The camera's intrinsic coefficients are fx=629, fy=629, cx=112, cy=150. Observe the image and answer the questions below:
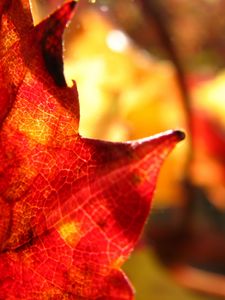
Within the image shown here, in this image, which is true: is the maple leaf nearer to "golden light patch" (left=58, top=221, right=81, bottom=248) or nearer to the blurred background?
"golden light patch" (left=58, top=221, right=81, bottom=248)

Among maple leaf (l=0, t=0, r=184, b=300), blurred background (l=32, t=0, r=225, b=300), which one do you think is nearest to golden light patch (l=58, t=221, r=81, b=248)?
maple leaf (l=0, t=0, r=184, b=300)

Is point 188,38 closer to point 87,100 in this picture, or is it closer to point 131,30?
point 131,30

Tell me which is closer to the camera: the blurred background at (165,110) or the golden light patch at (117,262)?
the golden light patch at (117,262)

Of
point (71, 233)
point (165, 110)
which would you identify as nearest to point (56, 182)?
point (71, 233)

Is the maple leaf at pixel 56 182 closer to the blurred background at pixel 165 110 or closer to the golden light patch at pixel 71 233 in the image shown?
the golden light patch at pixel 71 233

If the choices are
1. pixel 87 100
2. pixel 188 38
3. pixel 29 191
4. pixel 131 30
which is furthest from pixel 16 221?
pixel 188 38

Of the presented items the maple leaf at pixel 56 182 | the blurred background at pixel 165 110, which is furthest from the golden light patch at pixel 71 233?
the blurred background at pixel 165 110
